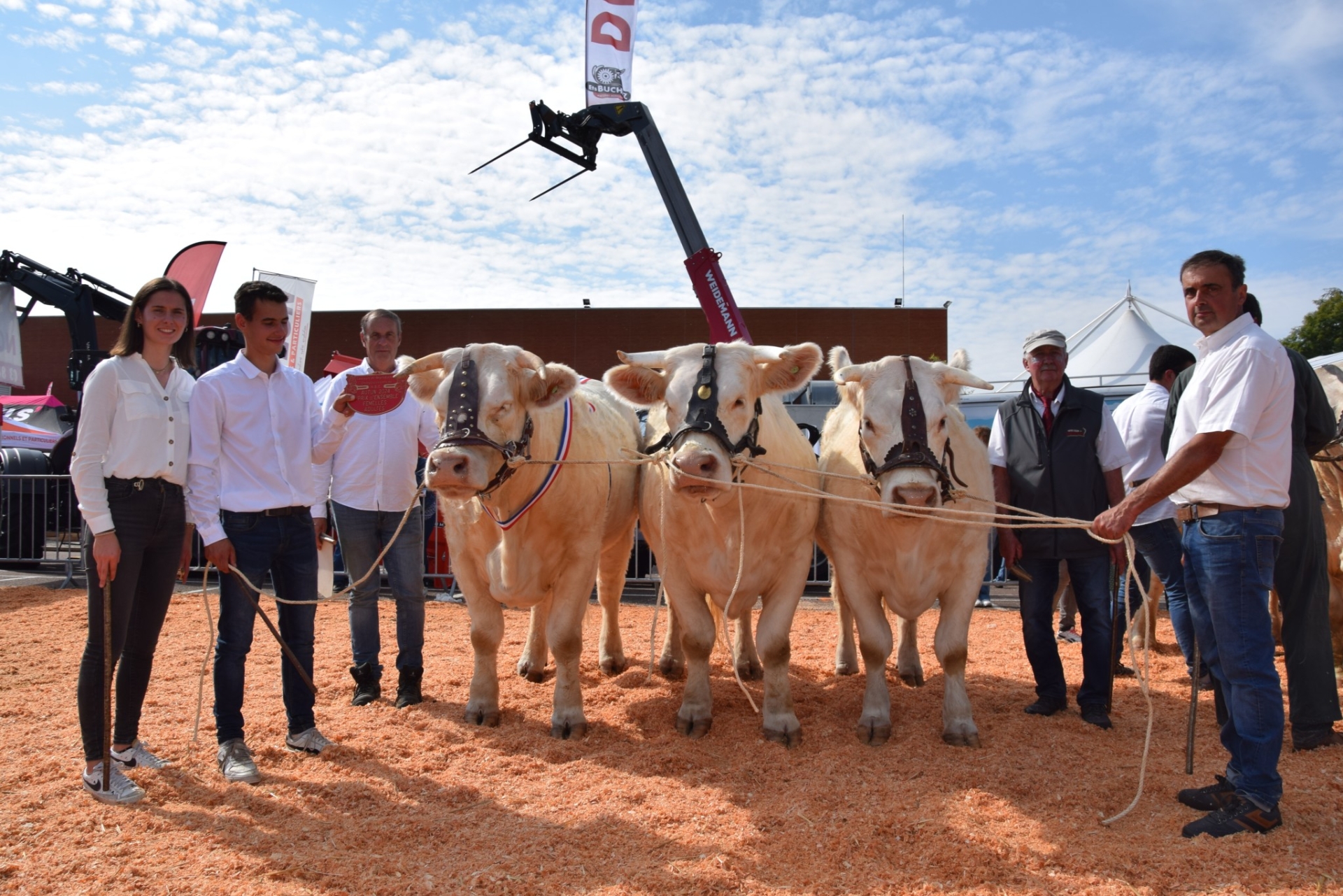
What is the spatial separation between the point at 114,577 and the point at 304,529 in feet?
2.87

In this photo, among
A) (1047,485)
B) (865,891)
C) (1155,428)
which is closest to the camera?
(865,891)

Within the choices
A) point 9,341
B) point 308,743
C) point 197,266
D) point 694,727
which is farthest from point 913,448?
point 9,341

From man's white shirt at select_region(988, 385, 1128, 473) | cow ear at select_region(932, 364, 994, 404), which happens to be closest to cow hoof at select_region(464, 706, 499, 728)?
cow ear at select_region(932, 364, 994, 404)

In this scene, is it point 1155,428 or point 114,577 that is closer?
point 114,577

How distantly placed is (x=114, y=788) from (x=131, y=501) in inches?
50.0

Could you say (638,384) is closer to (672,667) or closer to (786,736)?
(786,736)

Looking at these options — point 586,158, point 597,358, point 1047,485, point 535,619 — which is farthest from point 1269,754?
point 597,358

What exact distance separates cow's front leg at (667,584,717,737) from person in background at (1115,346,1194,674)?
249 centimetres

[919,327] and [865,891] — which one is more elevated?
[919,327]

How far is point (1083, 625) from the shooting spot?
211 inches

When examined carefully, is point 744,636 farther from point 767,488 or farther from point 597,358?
point 597,358

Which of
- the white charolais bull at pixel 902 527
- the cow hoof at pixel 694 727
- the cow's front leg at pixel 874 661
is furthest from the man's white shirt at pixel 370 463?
the cow's front leg at pixel 874 661

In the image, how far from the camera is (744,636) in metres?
6.14

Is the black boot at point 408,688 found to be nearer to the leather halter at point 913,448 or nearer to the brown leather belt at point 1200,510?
the leather halter at point 913,448
